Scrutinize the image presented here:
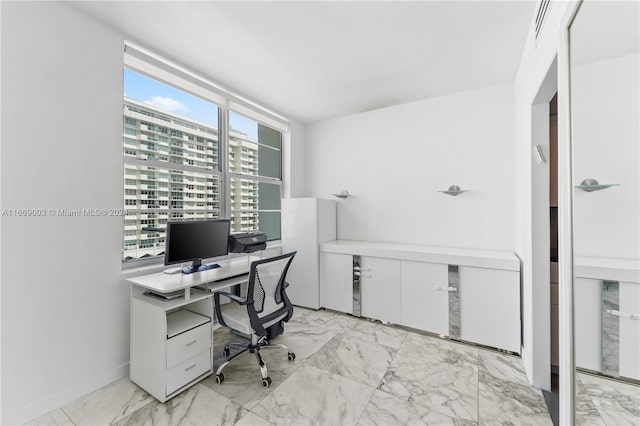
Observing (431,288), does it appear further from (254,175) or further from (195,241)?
Result: (254,175)

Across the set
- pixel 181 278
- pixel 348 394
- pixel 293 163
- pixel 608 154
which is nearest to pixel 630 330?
pixel 608 154

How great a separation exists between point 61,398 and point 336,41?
3630 millimetres

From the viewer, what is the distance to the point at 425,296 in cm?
313

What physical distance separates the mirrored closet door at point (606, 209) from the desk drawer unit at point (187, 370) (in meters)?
2.44

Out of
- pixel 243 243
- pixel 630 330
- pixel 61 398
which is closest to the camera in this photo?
pixel 630 330

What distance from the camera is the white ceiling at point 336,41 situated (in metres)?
2.10

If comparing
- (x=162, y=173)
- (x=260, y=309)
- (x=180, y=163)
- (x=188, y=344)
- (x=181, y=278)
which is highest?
(x=180, y=163)

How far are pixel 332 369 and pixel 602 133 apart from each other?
242 centimetres

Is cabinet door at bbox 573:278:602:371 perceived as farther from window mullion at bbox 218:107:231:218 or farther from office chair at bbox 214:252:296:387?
window mullion at bbox 218:107:231:218

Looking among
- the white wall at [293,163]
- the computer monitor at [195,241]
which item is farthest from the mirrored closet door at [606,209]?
the white wall at [293,163]

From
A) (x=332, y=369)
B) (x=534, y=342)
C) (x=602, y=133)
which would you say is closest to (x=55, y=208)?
(x=332, y=369)

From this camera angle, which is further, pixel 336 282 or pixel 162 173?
pixel 336 282

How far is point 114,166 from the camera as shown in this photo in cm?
233

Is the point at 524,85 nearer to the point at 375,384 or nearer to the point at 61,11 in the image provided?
the point at 375,384
